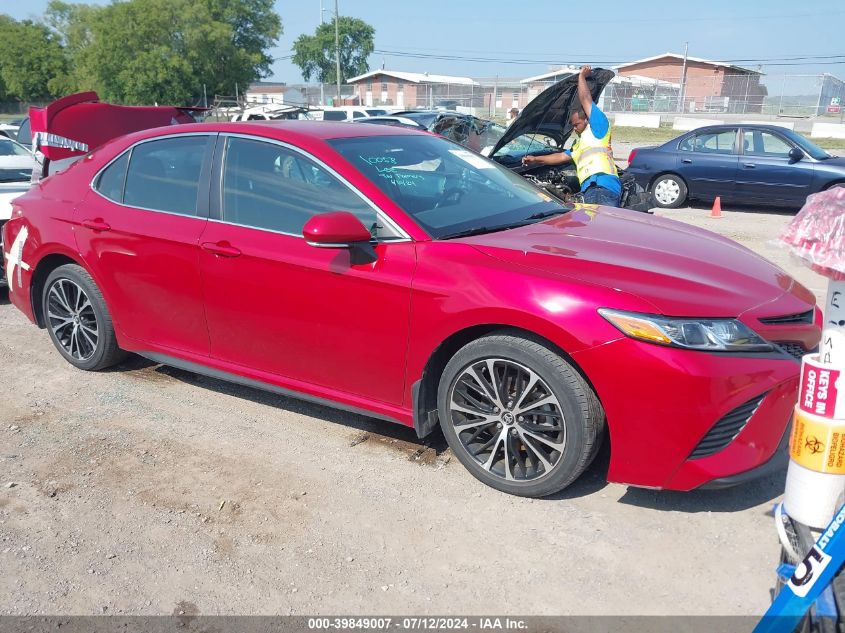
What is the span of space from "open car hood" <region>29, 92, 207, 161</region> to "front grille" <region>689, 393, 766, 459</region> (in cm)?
544

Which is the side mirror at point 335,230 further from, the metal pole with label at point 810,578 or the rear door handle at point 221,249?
the metal pole with label at point 810,578

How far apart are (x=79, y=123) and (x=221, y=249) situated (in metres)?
3.17

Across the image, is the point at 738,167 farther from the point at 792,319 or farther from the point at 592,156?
the point at 792,319

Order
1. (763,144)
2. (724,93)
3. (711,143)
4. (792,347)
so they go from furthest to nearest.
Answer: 1. (724,93)
2. (711,143)
3. (763,144)
4. (792,347)

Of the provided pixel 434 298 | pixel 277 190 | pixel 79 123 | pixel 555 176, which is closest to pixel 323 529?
pixel 434 298

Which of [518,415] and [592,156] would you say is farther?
[592,156]

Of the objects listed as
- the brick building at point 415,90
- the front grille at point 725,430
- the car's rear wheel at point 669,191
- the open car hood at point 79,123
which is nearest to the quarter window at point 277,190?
the front grille at point 725,430

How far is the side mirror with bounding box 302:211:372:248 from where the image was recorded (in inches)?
131

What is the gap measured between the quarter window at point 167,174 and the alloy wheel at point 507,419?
6.41 ft

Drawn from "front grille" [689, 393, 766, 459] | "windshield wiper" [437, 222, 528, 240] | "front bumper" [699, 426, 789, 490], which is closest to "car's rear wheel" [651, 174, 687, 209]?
"windshield wiper" [437, 222, 528, 240]

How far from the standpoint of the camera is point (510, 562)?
2898mm

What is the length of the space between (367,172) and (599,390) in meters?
1.61

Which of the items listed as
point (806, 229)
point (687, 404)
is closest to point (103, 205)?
point (687, 404)

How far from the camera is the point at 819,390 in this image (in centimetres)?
176
